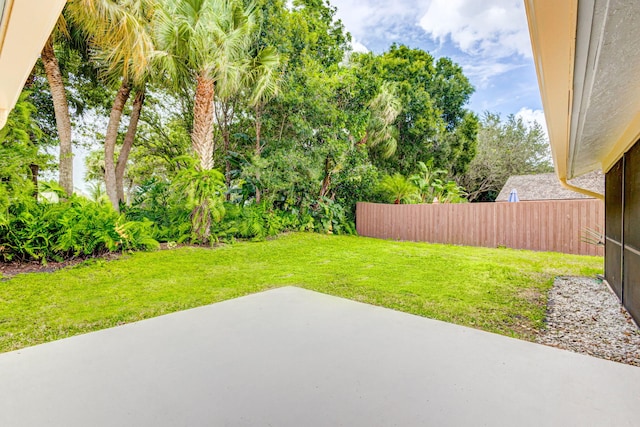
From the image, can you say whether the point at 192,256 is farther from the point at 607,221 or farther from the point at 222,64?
the point at 607,221

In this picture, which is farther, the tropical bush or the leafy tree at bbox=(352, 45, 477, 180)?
the leafy tree at bbox=(352, 45, 477, 180)

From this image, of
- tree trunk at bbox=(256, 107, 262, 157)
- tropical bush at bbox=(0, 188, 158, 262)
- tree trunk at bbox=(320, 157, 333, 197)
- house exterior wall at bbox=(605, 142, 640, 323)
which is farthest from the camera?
tree trunk at bbox=(320, 157, 333, 197)

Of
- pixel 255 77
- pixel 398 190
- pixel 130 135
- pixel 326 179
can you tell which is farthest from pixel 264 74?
pixel 398 190

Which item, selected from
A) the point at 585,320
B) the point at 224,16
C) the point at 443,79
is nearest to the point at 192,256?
the point at 224,16

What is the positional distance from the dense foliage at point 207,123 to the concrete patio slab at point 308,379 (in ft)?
11.6

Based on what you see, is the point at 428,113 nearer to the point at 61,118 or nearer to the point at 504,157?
the point at 504,157

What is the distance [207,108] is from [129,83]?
2.67m

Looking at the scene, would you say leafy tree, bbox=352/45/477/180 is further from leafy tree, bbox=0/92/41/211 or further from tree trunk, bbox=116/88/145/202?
leafy tree, bbox=0/92/41/211

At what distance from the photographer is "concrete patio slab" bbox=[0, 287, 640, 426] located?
1396 mm

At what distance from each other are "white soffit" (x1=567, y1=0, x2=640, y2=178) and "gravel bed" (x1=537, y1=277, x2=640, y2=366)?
58.6 inches

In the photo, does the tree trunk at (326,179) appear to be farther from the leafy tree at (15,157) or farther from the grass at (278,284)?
the leafy tree at (15,157)

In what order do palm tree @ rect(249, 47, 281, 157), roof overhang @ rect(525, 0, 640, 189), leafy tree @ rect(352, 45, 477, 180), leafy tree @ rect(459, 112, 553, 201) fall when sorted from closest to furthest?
1. roof overhang @ rect(525, 0, 640, 189)
2. palm tree @ rect(249, 47, 281, 157)
3. leafy tree @ rect(352, 45, 477, 180)
4. leafy tree @ rect(459, 112, 553, 201)

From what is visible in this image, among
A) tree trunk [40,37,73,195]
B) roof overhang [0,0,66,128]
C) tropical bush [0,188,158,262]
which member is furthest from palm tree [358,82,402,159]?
roof overhang [0,0,66,128]

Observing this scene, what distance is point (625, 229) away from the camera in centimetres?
301
